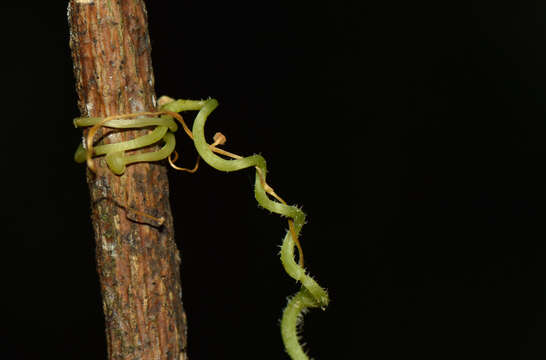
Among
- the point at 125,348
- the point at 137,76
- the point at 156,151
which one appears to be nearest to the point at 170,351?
the point at 125,348

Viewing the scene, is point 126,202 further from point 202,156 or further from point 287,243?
point 287,243

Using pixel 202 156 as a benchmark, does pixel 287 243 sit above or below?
below

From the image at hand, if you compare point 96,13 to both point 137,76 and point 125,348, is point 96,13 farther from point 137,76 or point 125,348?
point 125,348

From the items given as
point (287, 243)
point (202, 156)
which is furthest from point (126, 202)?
point (287, 243)
